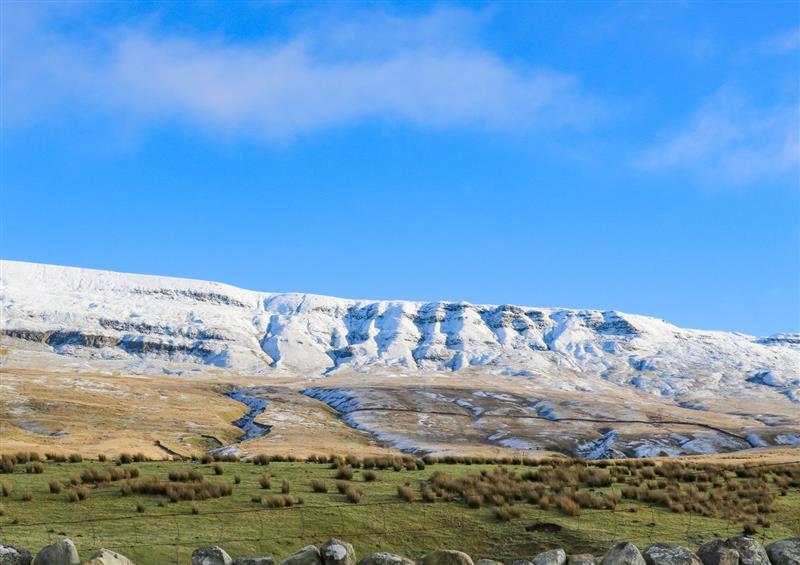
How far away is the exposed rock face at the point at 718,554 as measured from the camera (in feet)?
49.4


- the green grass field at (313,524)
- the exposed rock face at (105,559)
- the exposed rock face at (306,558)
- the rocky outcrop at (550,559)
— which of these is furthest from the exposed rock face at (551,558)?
the exposed rock face at (105,559)

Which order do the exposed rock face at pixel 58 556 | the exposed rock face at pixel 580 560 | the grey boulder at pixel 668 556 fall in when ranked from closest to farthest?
the exposed rock face at pixel 58 556 < the exposed rock face at pixel 580 560 < the grey boulder at pixel 668 556

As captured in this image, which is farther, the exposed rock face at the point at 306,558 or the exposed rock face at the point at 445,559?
the exposed rock face at the point at 445,559

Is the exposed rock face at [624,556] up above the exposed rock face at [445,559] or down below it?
above

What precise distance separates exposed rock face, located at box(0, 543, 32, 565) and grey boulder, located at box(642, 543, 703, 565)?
11442mm

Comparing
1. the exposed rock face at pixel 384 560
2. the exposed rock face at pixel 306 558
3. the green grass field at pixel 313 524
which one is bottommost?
the green grass field at pixel 313 524

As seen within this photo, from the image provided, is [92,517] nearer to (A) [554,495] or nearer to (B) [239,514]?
(B) [239,514]

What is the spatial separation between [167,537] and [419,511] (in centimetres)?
690

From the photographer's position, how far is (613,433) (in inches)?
4601

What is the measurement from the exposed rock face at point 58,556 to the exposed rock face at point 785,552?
1372 cm

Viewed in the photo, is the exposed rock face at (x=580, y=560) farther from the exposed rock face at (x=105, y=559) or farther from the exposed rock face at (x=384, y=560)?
the exposed rock face at (x=105, y=559)

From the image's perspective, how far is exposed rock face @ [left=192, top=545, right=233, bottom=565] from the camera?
43.3ft

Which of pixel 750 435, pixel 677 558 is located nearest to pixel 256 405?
pixel 750 435

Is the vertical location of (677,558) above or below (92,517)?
above
